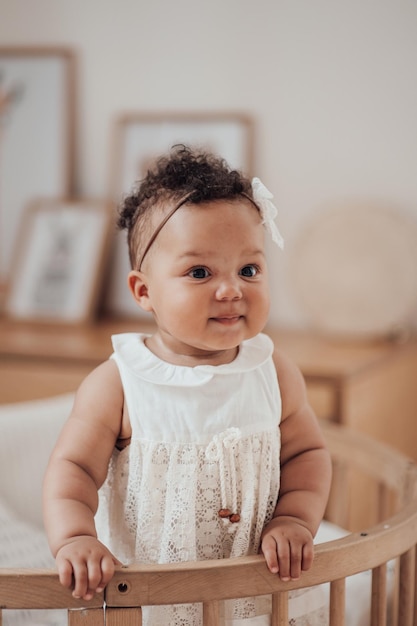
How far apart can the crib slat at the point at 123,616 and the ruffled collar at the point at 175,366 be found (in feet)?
0.90

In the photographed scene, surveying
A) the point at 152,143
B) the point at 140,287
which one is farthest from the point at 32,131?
the point at 140,287

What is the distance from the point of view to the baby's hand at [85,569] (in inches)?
33.9

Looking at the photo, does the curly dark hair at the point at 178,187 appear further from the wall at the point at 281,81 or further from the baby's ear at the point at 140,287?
the wall at the point at 281,81

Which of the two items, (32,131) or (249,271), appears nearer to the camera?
(249,271)

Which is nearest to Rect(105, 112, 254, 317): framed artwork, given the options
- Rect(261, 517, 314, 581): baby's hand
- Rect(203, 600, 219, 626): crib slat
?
Rect(261, 517, 314, 581): baby's hand

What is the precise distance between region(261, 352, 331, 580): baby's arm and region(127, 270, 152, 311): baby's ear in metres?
0.18

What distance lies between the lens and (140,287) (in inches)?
43.3

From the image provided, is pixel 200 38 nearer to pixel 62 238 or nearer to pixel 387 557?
pixel 62 238

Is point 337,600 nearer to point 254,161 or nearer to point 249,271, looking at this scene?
point 249,271

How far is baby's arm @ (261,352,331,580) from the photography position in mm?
978

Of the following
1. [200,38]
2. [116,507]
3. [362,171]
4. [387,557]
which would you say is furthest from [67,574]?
[200,38]

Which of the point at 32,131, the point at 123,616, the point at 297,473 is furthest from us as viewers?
the point at 32,131

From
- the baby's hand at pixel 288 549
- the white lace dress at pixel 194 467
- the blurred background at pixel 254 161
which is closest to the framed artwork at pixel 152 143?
the blurred background at pixel 254 161

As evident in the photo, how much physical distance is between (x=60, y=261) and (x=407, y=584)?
5.47ft
